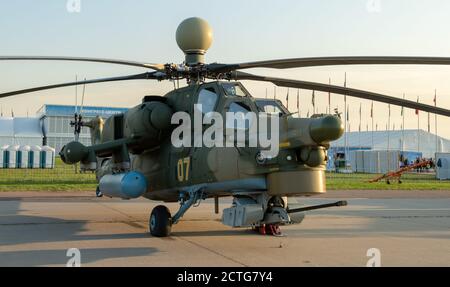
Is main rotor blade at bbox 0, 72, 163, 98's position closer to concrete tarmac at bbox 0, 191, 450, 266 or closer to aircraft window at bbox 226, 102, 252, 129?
aircraft window at bbox 226, 102, 252, 129

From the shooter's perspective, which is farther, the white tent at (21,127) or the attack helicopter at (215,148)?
the white tent at (21,127)

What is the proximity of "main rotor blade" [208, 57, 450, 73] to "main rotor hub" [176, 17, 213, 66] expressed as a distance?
99 centimetres

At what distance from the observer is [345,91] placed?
31.4ft

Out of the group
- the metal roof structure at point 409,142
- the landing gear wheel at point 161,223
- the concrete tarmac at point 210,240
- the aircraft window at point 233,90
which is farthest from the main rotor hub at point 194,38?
the metal roof structure at point 409,142

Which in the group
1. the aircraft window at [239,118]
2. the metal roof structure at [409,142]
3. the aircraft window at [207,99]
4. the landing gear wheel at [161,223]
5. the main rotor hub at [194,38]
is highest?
the metal roof structure at [409,142]

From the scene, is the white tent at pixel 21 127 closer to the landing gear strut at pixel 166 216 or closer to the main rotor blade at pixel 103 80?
the main rotor blade at pixel 103 80

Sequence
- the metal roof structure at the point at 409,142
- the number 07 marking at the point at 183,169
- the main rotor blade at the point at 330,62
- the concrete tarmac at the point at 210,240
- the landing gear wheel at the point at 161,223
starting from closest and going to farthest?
the concrete tarmac at the point at 210,240 < the main rotor blade at the point at 330,62 < the landing gear wheel at the point at 161,223 < the number 07 marking at the point at 183,169 < the metal roof structure at the point at 409,142

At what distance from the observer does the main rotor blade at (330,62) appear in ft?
25.4

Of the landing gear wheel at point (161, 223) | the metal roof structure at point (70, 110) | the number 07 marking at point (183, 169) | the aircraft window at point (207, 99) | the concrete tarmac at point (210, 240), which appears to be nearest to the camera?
the concrete tarmac at point (210, 240)

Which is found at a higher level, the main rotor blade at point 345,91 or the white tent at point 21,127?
the white tent at point 21,127

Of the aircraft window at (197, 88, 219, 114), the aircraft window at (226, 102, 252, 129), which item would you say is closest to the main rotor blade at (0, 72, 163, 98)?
the aircraft window at (197, 88, 219, 114)

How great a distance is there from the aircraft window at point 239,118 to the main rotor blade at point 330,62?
83 centimetres

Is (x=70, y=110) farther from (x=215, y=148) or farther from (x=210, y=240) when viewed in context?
(x=215, y=148)
